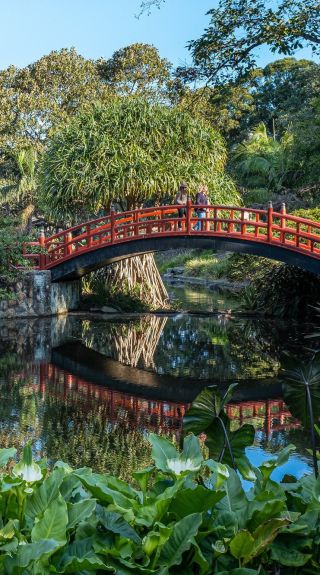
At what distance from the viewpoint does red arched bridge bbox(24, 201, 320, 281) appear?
15.9 meters

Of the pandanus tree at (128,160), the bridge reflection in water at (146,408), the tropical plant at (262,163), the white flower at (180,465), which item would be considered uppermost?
the tropical plant at (262,163)

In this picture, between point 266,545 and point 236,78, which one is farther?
point 236,78

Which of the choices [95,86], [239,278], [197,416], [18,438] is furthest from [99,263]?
[197,416]

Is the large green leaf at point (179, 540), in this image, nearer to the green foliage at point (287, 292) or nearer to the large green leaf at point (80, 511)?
the large green leaf at point (80, 511)

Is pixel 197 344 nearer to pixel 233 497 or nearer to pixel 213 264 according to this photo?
pixel 233 497

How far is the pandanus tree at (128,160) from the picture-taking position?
773 inches

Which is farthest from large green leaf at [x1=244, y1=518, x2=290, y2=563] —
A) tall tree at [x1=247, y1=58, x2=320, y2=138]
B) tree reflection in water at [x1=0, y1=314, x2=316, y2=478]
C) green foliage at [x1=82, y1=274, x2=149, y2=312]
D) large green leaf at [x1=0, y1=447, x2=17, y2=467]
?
tall tree at [x1=247, y1=58, x2=320, y2=138]

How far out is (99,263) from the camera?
19578 millimetres

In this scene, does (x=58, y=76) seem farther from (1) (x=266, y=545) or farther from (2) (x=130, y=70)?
(1) (x=266, y=545)

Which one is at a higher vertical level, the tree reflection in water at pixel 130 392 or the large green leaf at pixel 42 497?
the large green leaf at pixel 42 497

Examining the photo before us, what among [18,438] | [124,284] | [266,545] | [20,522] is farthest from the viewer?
[124,284]

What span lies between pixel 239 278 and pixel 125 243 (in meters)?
9.82

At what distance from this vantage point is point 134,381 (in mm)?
11375

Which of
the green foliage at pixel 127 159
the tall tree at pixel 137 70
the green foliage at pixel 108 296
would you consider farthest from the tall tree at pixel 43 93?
the green foliage at pixel 108 296
